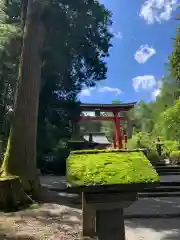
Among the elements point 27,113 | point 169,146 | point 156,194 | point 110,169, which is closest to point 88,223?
point 110,169

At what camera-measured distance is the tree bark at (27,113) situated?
818cm

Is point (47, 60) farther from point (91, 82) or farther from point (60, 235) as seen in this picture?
point (60, 235)

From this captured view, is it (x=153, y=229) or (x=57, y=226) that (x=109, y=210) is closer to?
(x=57, y=226)

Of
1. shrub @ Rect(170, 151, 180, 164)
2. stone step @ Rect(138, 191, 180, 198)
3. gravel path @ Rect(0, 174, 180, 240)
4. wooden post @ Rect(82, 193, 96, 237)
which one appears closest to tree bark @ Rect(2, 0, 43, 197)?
gravel path @ Rect(0, 174, 180, 240)

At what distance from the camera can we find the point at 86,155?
2672 mm

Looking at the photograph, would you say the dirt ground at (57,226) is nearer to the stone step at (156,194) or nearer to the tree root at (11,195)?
the tree root at (11,195)

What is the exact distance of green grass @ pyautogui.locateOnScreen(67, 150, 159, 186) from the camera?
7.61ft

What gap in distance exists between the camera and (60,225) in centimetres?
552

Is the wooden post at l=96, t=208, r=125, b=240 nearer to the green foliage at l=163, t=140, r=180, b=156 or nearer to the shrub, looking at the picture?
the shrub

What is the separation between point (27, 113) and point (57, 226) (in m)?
3.94

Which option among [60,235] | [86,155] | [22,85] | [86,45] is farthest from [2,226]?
[86,45]

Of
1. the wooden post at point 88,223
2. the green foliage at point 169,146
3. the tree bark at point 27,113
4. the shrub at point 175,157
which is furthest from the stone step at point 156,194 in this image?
the green foliage at point 169,146

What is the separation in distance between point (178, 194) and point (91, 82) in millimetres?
10393

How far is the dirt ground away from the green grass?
103 inches
